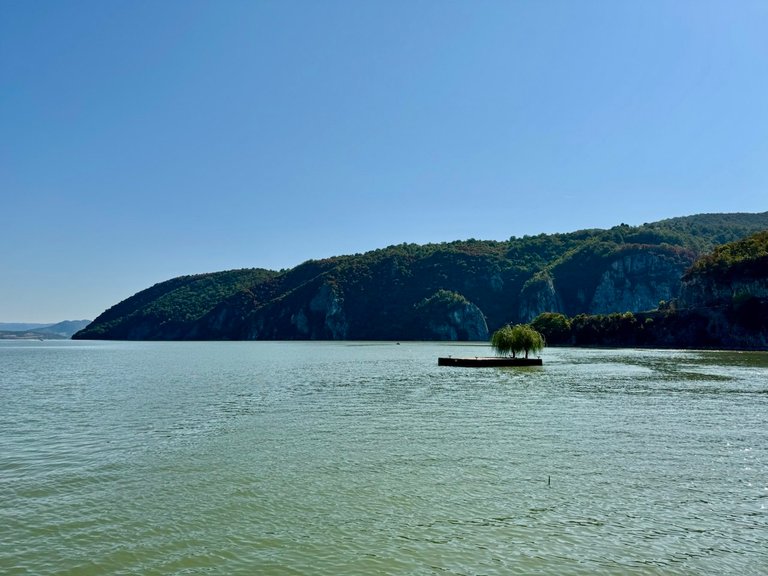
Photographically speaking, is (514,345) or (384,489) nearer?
(384,489)

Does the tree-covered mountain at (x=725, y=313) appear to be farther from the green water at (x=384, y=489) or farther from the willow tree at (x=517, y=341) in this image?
the green water at (x=384, y=489)

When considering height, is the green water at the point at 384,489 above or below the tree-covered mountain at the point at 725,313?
below

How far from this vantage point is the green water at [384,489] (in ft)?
50.0

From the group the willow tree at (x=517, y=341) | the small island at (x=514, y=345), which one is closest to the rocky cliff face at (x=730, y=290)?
the willow tree at (x=517, y=341)

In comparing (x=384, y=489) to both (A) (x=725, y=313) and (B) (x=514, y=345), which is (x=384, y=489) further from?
(A) (x=725, y=313)

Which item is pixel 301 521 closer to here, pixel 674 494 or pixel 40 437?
pixel 674 494

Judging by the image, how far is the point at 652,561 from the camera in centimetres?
1476

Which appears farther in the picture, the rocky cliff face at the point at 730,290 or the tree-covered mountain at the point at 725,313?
the rocky cliff face at the point at 730,290

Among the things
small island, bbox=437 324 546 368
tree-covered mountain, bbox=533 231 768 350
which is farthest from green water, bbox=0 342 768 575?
tree-covered mountain, bbox=533 231 768 350

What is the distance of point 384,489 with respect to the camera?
21.3m

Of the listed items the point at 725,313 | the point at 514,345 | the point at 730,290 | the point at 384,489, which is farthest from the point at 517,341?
the point at 730,290

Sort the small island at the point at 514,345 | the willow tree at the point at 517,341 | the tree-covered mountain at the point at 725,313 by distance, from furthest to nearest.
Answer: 1. the tree-covered mountain at the point at 725,313
2. the willow tree at the point at 517,341
3. the small island at the point at 514,345

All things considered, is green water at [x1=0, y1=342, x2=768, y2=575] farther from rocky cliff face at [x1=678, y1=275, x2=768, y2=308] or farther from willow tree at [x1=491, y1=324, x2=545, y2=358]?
rocky cliff face at [x1=678, y1=275, x2=768, y2=308]

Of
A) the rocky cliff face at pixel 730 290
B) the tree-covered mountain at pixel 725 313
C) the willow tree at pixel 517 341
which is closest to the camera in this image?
the willow tree at pixel 517 341
